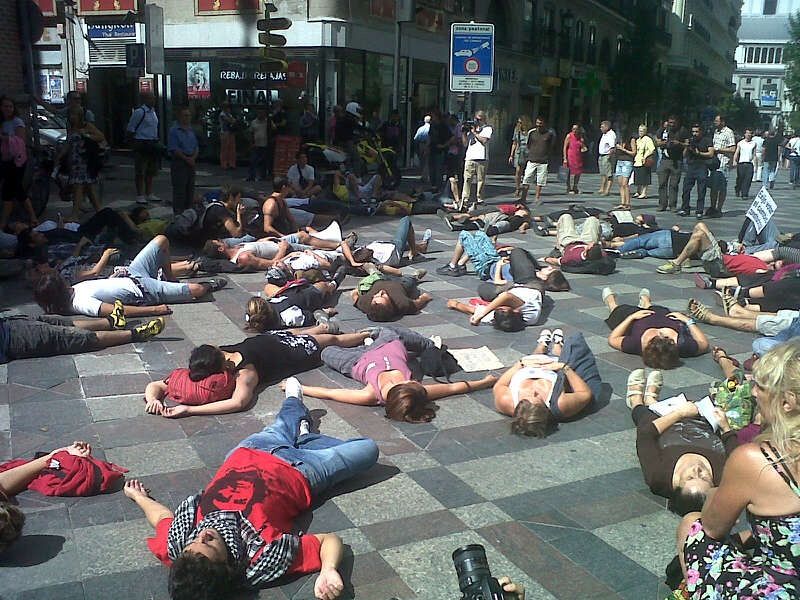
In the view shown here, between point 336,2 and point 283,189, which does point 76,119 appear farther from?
point 336,2

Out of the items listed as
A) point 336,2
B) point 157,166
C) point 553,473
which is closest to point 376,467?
point 553,473

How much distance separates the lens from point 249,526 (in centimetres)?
349

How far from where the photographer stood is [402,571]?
3.62m

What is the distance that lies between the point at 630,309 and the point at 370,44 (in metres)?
16.4

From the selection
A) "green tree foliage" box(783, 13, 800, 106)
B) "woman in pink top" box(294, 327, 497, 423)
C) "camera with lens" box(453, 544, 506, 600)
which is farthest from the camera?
"green tree foliage" box(783, 13, 800, 106)

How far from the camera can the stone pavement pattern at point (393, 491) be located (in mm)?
3561

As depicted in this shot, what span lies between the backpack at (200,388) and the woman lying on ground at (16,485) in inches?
32.6

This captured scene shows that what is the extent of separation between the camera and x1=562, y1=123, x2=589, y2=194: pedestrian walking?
18.6 metres

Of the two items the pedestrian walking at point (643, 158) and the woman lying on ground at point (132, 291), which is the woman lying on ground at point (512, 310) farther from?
the pedestrian walking at point (643, 158)

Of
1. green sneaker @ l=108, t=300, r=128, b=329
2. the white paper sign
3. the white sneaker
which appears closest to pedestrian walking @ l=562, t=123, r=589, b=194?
the white paper sign

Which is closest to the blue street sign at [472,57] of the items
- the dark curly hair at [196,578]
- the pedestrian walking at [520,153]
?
the pedestrian walking at [520,153]

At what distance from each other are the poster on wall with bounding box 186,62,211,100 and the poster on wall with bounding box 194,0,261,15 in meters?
1.44

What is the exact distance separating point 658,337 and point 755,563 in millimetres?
3895

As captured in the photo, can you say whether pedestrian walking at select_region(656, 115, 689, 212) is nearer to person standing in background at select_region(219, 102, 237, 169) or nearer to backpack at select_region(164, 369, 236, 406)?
person standing in background at select_region(219, 102, 237, 169)
